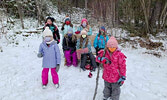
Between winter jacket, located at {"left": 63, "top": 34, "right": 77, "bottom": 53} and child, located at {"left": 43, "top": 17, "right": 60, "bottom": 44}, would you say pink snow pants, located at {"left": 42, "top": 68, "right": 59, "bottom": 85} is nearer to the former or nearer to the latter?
winter jacket, located at {"left": 63, "top": 34, "right": 77, "bottom": 53}

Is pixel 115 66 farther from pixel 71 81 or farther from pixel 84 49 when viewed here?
pixel 84 49

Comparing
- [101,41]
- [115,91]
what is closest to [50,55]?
[115,91]

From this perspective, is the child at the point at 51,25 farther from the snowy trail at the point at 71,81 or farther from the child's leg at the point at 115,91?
the child's leg at the point at 115,91

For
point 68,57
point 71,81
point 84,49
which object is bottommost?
point 71,81

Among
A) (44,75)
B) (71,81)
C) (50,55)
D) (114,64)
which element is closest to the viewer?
(114,64)

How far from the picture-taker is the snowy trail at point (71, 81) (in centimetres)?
318

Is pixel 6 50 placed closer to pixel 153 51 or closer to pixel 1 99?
pixel 1 99

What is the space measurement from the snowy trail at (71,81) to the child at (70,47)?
1.04 ft

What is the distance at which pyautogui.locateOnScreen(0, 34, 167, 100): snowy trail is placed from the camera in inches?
125

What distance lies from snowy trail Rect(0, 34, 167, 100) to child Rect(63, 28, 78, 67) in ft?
1.04

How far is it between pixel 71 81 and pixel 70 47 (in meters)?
1.45

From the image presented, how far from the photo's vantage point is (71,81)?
3.86m

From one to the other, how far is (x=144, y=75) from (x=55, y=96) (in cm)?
309

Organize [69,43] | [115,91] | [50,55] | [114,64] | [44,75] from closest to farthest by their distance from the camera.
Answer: [114,64], [115,91], [50,55], [44,75], [69,43]
